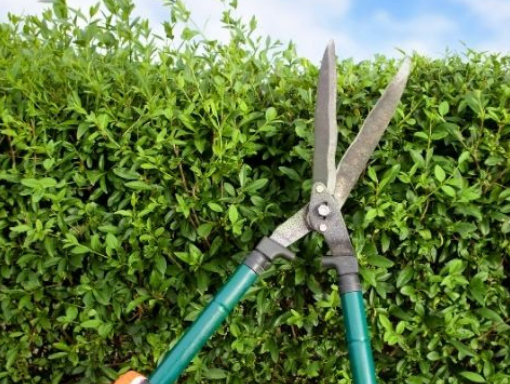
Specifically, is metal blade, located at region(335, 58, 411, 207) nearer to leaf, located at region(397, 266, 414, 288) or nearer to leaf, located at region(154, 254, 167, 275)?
leaf, located at region(397, 266, 414, 288)

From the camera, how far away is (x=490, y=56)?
11.0 feet

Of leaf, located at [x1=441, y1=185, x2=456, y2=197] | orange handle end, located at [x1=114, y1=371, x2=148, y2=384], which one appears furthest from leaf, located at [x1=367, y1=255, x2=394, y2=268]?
orange handle end, located at [x1=114, y1=371, x2=148, y2=384]

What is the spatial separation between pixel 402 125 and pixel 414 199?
12.8 inches

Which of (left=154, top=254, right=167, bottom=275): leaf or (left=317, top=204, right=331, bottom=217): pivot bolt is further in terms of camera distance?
(left=154, top=254, right=167, bottom=275): leaf

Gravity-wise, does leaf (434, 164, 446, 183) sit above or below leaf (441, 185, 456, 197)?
above

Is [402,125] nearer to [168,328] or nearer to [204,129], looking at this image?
[204,129]

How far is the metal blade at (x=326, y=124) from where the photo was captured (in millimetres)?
2568

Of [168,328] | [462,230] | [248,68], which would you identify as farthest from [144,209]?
[462,230]

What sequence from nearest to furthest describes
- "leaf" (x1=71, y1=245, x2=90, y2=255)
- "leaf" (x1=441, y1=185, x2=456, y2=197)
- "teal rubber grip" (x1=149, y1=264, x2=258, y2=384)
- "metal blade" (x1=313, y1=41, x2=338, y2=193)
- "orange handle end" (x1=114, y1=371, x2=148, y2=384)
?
"orange handle end" (x1=114, y1=371, x2=148, y2=384) → "teal rubber grip" (x1=149, y1=264, x2=258, y2=384) → "metal blade" (x1=313, y1=41, x2=338, y2=193) → "leaf" (x1=441, y1=185, x2=456, y2=197) → "leaf" (x1=71, y1=245, x2=90, y2=255)

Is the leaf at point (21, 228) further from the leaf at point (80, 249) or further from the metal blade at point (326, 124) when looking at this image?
the metal blade at point (326, 124)

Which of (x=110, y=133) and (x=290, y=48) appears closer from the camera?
(x=110, y=133)

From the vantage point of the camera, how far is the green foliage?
3.07 metres

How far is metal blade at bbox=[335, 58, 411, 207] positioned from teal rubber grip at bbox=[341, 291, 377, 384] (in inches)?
15.8

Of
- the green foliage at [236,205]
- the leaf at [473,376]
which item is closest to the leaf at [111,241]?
the green foliage at [236,205]
